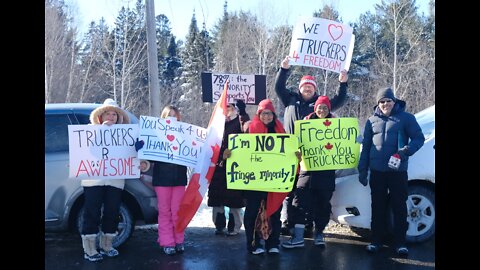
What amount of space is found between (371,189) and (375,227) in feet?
1.48

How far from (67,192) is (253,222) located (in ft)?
7.25

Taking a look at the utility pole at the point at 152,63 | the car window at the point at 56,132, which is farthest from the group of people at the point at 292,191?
the utility pole at the point at 152,63

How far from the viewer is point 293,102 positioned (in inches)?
232

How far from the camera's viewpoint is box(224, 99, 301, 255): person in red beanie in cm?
520

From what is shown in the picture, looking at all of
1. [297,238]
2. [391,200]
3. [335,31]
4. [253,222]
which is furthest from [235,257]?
[335,31]

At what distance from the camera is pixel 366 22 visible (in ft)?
104

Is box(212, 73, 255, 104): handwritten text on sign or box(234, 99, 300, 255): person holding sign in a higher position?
box(212, 73, 255, 104): handwritten text on sign

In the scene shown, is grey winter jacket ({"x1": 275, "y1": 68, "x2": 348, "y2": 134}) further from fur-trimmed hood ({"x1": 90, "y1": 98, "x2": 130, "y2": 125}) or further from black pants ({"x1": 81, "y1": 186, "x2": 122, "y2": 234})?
black pants ({"x1": 81, "y1": 186, "x2": 122, "y2": 234})

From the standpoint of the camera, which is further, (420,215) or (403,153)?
(420,215)

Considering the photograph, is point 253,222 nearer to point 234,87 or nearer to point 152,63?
point 234,87

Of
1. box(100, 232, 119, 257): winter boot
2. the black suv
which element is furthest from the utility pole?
box(100, 232, 119, 257): winter boot

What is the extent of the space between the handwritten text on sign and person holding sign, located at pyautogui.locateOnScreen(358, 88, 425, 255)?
2.25 metres
